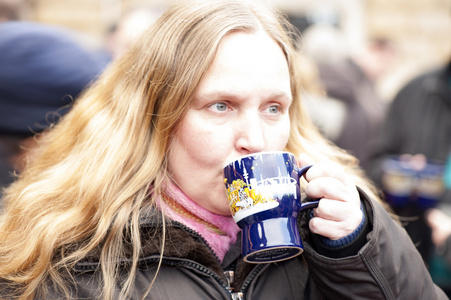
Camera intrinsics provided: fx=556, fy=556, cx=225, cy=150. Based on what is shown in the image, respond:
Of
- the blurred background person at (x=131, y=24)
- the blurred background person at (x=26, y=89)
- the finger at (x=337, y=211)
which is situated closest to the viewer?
the finger at (x=337, y=211)

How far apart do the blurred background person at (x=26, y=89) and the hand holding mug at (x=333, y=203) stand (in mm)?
1350

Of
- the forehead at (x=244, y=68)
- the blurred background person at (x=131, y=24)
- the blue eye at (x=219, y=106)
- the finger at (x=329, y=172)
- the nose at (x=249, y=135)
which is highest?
the forehead at (x=244, y=68)

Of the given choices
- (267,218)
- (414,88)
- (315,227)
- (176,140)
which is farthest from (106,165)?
(414,88)

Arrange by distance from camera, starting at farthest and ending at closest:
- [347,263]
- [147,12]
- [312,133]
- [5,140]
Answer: [147,12] < [5,140] < [312,133] < [347,263]

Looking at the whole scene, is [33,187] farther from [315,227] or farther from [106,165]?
[315,227]

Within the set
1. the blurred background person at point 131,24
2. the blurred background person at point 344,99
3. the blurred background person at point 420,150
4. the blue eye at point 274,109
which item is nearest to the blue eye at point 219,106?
the blue eye at point 274,109

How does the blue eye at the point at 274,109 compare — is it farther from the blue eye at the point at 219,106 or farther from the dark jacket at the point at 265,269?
the dark jacket at the point at 265,269

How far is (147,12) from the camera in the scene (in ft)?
15.4

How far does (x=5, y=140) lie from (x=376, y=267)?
1.76 metres

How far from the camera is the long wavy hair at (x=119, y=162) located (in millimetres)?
1631

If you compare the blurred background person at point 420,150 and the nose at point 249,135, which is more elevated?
the nose at point 249,135

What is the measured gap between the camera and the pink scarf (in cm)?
175

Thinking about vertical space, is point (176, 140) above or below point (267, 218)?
above

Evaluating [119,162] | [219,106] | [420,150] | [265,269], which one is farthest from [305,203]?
[420,150]
